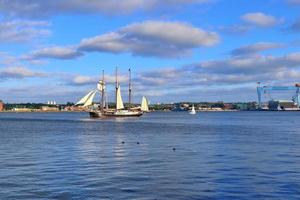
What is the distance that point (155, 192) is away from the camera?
25.0m

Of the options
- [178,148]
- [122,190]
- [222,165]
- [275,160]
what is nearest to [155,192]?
[122,190]

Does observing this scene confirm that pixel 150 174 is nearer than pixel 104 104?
Yes

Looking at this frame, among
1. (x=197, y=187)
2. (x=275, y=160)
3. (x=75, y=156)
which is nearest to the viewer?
(x=197, y=187)

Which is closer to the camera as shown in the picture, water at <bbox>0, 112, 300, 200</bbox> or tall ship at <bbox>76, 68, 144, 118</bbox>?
water at <bbox>0, 112, 300, 200</bbox>

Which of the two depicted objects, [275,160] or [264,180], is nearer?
[264,180]

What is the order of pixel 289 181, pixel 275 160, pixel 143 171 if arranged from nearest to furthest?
pixel 289 181 → pixel 143 171 → pixel 275 160

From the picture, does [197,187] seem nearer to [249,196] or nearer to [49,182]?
[249,196]

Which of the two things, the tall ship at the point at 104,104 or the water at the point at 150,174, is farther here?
the tall ship at the point at 104,104

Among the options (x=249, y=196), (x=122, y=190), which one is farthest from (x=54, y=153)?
(x=249, y=196)

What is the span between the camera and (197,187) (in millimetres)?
26375

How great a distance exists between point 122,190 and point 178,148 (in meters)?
24.9

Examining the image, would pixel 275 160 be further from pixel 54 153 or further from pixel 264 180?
pixel 54 153

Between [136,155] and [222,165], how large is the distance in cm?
987

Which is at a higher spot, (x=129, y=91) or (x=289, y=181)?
(x=129, y=91)
